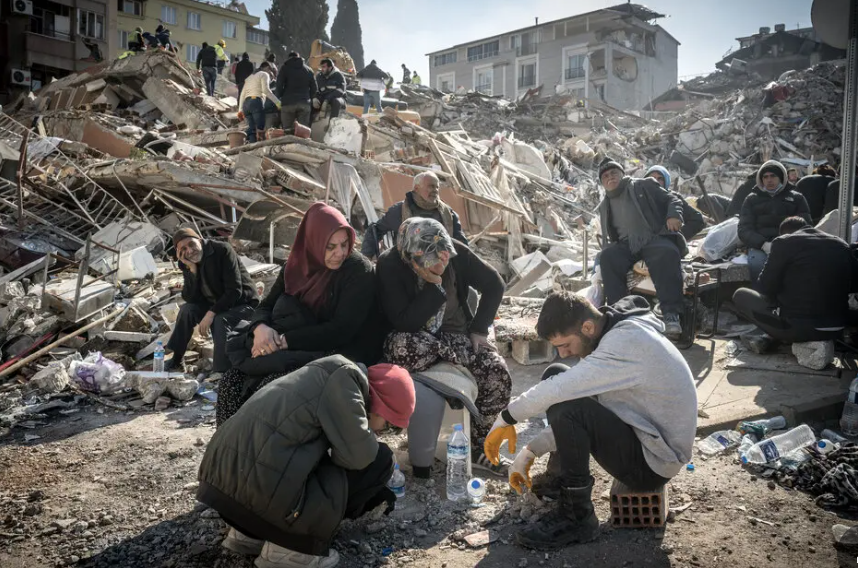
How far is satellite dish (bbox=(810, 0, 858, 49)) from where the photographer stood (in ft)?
14.0

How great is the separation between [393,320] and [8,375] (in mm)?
4162

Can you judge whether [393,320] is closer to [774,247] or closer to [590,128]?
[774,247]

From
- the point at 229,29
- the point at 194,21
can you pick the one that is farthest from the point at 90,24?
the point at 229,29

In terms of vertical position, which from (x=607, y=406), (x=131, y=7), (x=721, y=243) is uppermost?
(x=131, y=7)

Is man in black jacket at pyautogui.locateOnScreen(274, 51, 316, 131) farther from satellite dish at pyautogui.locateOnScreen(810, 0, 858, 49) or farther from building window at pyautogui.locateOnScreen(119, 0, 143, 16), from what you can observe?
building window at pyautogui.locateOnScreen(119, 0, 143, 16)

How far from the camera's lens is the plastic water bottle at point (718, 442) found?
11.9 ft

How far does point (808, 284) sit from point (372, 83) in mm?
12136

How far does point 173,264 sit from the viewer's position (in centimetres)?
831

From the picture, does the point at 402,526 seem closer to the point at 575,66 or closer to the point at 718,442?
the point at 718,442

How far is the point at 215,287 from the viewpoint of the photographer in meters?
5.30

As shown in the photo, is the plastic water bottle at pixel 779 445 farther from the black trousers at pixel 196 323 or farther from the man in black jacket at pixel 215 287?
the black trousers at pixel 196 323

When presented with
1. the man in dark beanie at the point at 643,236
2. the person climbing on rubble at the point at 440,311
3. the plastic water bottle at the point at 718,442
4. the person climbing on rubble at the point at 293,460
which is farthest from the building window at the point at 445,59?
the person climbing on rubble at the point at 293,460

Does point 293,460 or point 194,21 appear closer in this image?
point 293,460

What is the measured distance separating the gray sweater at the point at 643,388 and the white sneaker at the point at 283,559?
3.69ft
